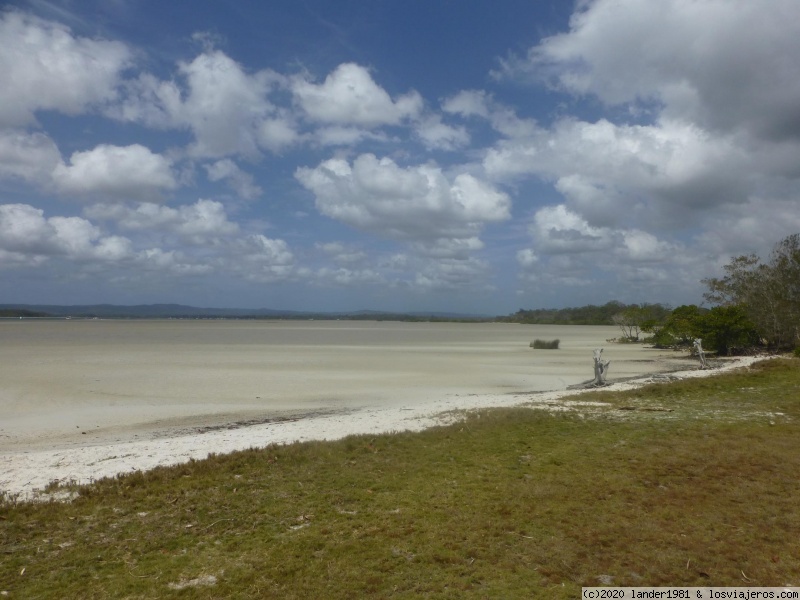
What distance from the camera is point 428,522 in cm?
635

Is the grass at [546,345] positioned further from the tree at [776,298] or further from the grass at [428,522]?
the grass at [428,522]

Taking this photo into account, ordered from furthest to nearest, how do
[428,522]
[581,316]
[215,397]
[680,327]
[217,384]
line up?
[581,316], [680,327], [217,384], [215,397], [428,522]

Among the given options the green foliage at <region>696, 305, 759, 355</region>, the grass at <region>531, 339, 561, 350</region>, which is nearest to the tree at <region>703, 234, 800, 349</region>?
the green foliage at <region>696, 305, 759, 355</region>

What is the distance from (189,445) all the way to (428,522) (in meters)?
7.03

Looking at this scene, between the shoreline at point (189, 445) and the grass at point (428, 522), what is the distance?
113 cm

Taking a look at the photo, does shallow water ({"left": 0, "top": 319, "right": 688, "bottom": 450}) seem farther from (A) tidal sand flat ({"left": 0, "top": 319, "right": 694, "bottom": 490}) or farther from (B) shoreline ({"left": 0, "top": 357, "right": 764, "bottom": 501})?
(B) shoreline ({"left": 0, "top": 357, "right": 764, "bottom": 501})

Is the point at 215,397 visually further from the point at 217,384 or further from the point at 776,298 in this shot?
the point at 776,298

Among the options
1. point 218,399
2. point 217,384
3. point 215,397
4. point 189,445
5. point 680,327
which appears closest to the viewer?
point 189,445

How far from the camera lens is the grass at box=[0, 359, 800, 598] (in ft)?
16.4

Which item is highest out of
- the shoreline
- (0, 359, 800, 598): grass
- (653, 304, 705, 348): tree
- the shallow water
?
(653, 304, 705, 348): tree

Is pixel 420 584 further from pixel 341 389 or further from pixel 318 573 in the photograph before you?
pixel 341 389

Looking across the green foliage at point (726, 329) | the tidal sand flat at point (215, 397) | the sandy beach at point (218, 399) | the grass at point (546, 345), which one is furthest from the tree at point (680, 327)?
the grass at point (546, 345)

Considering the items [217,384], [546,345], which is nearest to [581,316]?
[546,345]

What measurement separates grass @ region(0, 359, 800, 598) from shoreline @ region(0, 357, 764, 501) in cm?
113
